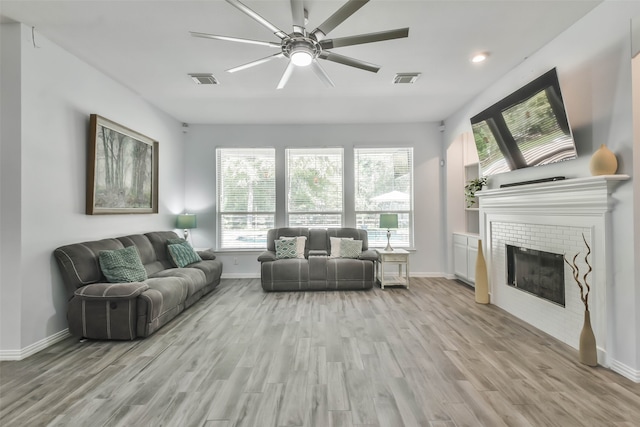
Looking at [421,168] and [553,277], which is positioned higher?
[421,168]

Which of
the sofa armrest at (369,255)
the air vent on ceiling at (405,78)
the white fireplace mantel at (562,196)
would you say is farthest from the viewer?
the sofa armrest at (369,255)

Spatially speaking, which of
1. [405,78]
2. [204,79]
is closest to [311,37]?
[405,78]

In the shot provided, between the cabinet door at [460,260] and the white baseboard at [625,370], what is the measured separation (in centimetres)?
256

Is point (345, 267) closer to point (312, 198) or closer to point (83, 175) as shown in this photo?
point (312, 198)

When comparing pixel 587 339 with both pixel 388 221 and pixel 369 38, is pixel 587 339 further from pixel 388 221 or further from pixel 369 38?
pixel 369 38

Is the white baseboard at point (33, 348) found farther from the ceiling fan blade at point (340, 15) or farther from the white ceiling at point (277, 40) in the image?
the ceiling fan blade at point (340, 15)

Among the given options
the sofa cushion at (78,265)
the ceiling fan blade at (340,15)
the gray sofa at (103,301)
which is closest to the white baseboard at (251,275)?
the gray sofa at (103,301)

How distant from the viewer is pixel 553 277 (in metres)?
2.91

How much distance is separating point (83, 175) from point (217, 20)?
2328 mm

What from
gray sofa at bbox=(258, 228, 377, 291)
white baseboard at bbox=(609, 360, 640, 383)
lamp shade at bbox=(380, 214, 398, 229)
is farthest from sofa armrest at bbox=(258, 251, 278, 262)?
white baseboard at bbox=(609, 360, 640, 383)

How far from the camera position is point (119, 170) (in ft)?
12.2

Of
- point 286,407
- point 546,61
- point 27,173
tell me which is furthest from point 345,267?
point 27,173

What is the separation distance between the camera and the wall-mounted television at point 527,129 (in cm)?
257

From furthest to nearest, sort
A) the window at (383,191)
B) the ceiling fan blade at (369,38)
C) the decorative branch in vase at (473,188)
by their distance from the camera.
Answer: the window at (383,191) → the decorative branch in vase at (473,188) → the ceiling fan blade at (369,38)
